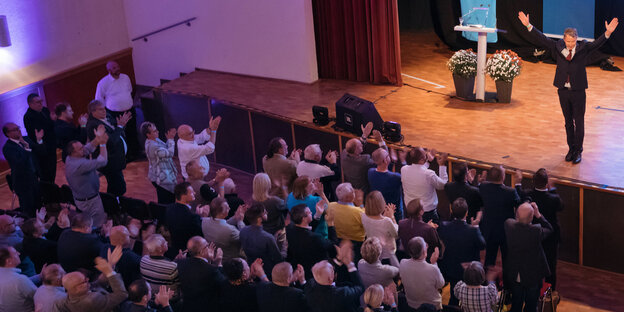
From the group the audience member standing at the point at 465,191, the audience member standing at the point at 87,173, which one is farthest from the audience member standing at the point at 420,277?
the audience member standing at the point at 87,173

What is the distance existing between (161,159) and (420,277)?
3.72 metres

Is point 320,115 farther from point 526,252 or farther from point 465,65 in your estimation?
point 526,252

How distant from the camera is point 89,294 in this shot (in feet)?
16.4

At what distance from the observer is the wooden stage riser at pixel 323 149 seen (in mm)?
6662

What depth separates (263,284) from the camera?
4949mm

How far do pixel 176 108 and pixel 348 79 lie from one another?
2619 millimetres

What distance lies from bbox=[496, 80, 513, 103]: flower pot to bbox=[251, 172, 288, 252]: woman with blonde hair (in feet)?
14.0

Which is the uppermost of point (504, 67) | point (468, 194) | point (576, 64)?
point (576, 64)

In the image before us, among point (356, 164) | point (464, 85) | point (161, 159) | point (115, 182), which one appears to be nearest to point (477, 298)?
point (356, 164)

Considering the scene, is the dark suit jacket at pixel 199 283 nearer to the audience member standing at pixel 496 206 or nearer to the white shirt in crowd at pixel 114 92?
the audience member standing at pixel 496 206

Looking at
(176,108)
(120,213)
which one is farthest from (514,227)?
(176,108)

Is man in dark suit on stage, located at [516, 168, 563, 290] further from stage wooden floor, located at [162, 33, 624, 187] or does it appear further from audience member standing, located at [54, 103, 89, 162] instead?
audience member standing, located at [54, 103, 89, 162]

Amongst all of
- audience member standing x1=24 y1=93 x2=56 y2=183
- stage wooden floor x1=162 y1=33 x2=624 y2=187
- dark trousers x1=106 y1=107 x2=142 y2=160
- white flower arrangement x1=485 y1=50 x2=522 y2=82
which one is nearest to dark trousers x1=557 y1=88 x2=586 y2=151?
stage wooden floor x1=162 y1=33 x2=624 y2=187

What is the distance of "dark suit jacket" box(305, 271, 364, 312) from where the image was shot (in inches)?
187
